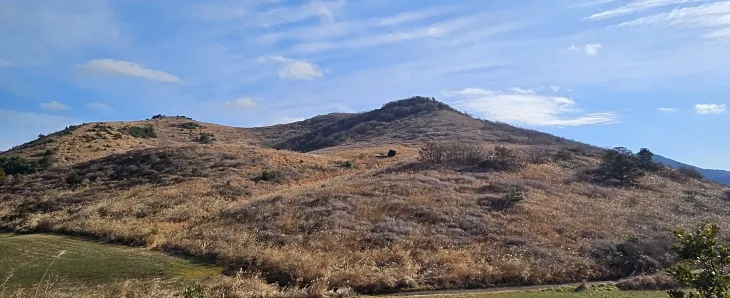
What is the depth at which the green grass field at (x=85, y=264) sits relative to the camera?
1864cm

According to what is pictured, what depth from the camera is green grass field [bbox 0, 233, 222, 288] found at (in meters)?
18.6

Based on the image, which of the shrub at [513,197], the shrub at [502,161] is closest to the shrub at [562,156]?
the shrub at [502,161]

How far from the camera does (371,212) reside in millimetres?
28828

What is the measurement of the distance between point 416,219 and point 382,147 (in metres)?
39.2

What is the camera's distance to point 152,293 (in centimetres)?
1653

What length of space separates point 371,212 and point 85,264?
45.5 ft

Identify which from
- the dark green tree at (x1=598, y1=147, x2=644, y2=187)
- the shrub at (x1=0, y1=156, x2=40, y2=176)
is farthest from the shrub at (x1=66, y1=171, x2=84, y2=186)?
the dark green tree at (x1=598, y1=147, x2=644, y2=187)

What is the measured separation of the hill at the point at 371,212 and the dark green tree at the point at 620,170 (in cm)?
114

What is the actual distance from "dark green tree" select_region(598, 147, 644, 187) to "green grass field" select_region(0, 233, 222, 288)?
3445cm

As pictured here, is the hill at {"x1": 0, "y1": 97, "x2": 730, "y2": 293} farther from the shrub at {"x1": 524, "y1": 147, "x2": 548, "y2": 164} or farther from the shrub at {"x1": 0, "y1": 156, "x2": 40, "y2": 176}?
the shrub at {"x1": 524, "y1": 147, "x2": 548, "y2": 164}

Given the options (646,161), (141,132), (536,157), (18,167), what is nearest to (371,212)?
(536,157)

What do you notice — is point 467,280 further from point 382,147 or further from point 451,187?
point 382,147

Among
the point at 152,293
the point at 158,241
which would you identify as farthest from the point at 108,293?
the point at 158,241

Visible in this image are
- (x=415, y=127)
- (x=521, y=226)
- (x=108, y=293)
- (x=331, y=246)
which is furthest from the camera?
(x=415, y=127)
